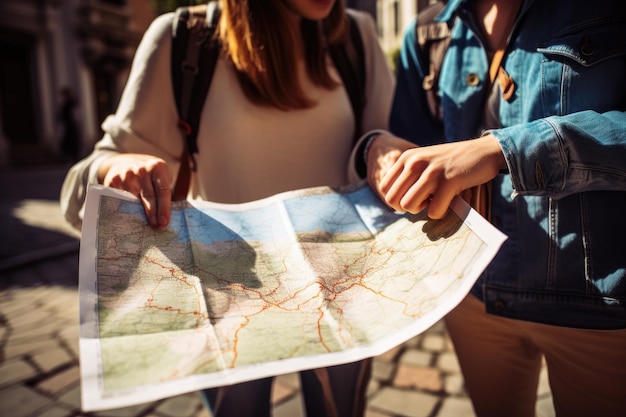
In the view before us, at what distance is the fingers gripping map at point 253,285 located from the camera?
0.63 metres

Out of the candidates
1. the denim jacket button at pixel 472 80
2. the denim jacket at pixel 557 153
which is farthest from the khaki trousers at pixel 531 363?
the denim jacket button at pixel 472 80

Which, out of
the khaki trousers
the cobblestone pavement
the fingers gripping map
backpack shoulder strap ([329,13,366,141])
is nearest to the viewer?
the fingers gripping map

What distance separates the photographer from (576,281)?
2.97ft

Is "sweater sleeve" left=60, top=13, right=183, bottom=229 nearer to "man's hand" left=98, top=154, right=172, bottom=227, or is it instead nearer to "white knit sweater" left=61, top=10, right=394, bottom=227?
"white knit sweater" left=61, top=10, right=394, bottom=227

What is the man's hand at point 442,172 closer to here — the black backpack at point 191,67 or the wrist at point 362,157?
the wrist at point 362,157

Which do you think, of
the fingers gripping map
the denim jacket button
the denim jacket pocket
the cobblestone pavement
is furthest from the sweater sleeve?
the cobblestone pavement

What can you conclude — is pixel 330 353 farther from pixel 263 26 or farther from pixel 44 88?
pixel 44 88

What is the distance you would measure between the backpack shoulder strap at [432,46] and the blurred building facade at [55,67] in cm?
1220

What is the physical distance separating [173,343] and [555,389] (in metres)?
0.85

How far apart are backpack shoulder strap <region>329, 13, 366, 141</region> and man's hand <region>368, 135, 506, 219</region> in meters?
0.64

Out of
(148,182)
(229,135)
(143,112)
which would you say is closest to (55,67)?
(143,112)

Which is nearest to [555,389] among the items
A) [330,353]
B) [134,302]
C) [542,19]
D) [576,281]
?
[576,281]

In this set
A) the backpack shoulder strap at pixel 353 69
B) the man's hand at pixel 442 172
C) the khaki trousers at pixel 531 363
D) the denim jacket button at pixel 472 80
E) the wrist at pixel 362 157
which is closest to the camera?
the man's hand at pixel 442 172

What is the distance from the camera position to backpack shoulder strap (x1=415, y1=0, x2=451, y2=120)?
3.66ft
